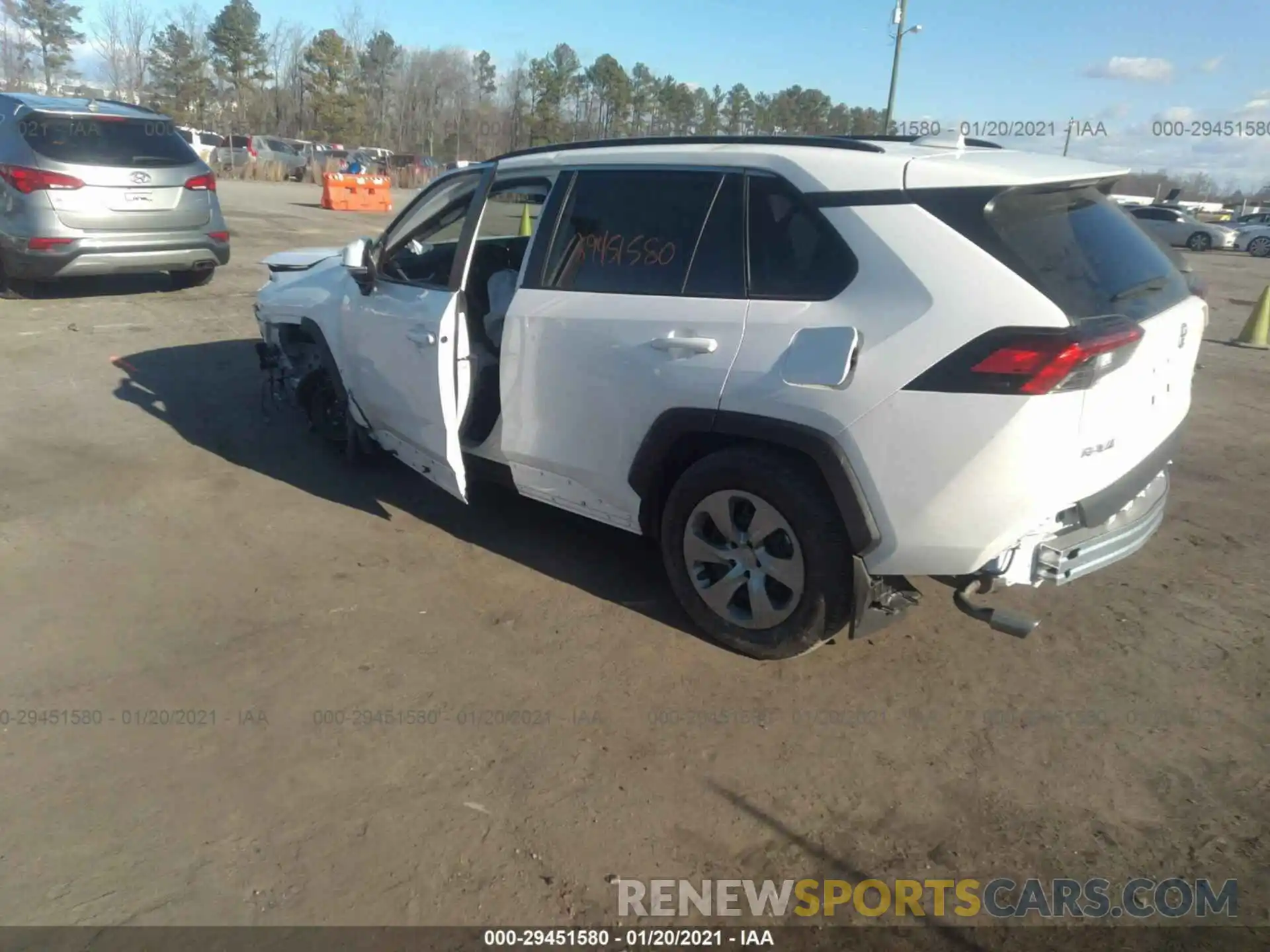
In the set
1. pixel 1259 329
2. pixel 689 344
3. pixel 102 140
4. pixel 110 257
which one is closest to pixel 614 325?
pixel 689 344

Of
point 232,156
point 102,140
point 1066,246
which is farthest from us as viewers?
point 232,156

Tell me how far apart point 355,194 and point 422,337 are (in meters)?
22.1

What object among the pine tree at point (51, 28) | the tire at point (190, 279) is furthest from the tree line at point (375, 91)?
the tire at point (190, 279)

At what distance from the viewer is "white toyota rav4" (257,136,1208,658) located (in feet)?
10.5

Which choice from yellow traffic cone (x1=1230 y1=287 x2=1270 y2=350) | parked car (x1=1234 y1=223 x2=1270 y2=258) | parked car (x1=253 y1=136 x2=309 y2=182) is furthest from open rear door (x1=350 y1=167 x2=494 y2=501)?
parked car (x1=253 y1=136 x2=309 y2=182)

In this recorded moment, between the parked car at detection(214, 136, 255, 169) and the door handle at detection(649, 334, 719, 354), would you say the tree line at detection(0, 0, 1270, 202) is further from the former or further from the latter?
the door handle at detection(649, 334, 719, 354)

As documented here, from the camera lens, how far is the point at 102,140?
9602mm

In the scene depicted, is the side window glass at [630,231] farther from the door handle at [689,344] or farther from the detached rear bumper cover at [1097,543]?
the detached rear bumper cover at [1097,543]

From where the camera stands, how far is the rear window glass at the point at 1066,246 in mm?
3219

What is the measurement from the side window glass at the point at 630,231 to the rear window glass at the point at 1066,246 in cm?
100

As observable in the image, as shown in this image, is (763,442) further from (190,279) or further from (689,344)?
(190,279)

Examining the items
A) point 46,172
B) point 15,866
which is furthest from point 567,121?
point 15,866

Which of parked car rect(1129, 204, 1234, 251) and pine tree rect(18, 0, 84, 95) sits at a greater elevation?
pine tree rect(18, 0, 84, 95)

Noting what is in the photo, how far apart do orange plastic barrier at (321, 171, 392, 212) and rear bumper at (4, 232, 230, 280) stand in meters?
14.9
